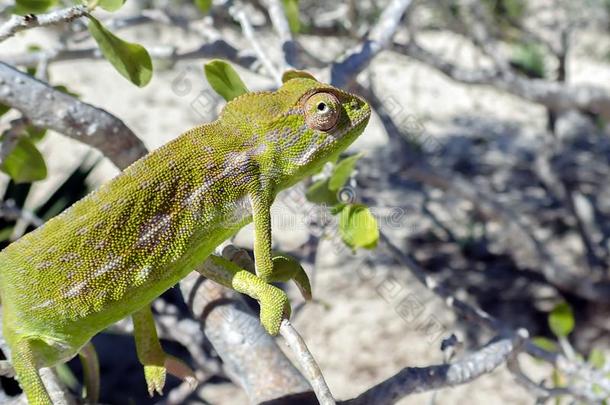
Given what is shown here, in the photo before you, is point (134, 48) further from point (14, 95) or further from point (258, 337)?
point (258, 337)

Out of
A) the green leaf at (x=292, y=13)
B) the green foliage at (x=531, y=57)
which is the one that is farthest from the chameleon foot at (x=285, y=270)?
the green foliage at (x=531, y=57)

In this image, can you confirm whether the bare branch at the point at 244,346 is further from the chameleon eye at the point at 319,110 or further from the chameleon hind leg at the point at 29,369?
the chameleon eye at the point at 319,110

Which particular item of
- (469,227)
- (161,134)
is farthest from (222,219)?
(161,134)

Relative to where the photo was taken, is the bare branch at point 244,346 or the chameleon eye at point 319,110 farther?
the bare branch at point 244,346

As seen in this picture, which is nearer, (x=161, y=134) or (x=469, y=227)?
(x=469, y=227)

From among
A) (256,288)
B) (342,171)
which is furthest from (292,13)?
(256,288)

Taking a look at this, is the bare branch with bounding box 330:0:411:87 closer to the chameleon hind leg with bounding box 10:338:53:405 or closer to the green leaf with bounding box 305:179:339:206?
the green leaf with bounding box 305:179:339:206

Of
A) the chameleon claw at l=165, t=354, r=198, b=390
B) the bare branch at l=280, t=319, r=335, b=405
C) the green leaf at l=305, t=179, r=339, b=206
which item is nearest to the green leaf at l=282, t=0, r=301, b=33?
the green leaf at l=305, t=179, r=339, b=206

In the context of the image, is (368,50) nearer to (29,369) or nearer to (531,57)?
(29,369)
